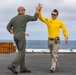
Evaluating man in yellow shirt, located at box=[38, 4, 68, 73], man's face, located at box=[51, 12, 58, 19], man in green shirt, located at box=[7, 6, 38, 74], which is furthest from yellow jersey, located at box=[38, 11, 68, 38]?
man in green shirt, located at box=[7, 6, 38, 74]

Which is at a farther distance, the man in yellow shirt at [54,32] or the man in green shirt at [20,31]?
the man in yellow shirt at [54,32]

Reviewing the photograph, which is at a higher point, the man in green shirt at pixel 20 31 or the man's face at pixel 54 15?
the man's face at pixel 54 15

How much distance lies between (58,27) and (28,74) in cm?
190

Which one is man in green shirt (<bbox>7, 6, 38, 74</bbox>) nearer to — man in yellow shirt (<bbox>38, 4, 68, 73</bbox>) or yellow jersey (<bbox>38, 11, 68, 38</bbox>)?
man in yellow shirt (<bbox>38, 4, 68, 73</bbox>)

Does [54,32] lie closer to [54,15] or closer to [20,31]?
[54,15]

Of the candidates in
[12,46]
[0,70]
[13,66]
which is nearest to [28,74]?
[13,66]

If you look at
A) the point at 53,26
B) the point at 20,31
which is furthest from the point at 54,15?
the point at 20,31

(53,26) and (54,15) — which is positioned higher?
(54,15)

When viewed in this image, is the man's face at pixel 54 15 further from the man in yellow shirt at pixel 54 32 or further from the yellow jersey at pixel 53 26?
the yellow jersey at pixel 53 26

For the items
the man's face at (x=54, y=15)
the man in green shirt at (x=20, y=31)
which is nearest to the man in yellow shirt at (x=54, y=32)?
the man's face at (x=54, y=15)

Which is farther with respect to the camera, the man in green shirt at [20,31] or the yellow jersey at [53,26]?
the yellow jersey at [53,26]

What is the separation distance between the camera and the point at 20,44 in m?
13.0

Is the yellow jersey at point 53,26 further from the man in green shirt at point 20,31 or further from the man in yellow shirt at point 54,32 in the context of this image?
the man in green shirt at point 20,31

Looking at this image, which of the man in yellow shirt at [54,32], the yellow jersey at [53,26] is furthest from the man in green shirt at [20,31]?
the yellow jersey at [53,26]
